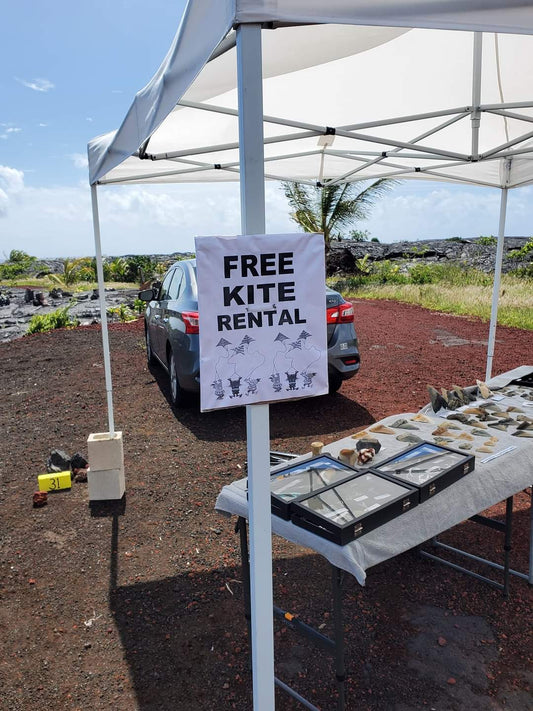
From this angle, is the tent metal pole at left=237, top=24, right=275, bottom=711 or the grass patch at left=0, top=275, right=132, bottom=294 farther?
the grass patch at left=0, top=275, right=132, bottom=294

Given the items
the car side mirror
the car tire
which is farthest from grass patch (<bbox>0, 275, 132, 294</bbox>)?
the car tire

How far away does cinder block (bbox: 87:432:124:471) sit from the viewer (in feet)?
13.5

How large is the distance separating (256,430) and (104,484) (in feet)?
9.05

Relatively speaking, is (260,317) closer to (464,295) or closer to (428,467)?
(428,467)

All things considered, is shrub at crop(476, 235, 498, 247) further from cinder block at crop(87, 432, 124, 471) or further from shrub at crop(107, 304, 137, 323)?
cinder block at crop(87, 432, 124, 471)

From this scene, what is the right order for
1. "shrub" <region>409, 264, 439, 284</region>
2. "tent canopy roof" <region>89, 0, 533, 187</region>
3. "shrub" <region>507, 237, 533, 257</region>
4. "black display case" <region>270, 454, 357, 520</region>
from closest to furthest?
"black display case" <region>270, 454, 357, 520</region>
"tent canopy roof" <region>89, 0, 533, 187</region>
"shrub" <region>409, 264, 439, 284</region>
"shrub" <region>507, 237, 533, 257</region>

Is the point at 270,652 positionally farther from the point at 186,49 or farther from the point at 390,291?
the point at 390,291

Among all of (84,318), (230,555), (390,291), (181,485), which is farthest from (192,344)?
(390,291)

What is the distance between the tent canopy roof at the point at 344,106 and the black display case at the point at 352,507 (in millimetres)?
1799

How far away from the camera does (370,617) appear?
294cm

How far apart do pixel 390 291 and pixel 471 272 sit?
4547 mm

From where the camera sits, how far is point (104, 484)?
4.20m

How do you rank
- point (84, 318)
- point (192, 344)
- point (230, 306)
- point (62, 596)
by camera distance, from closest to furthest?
point (230, 306), point (62, 596), point (192, 344), point (84, 318)

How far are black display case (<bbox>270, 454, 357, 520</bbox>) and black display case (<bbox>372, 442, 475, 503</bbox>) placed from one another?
8.0 inches
